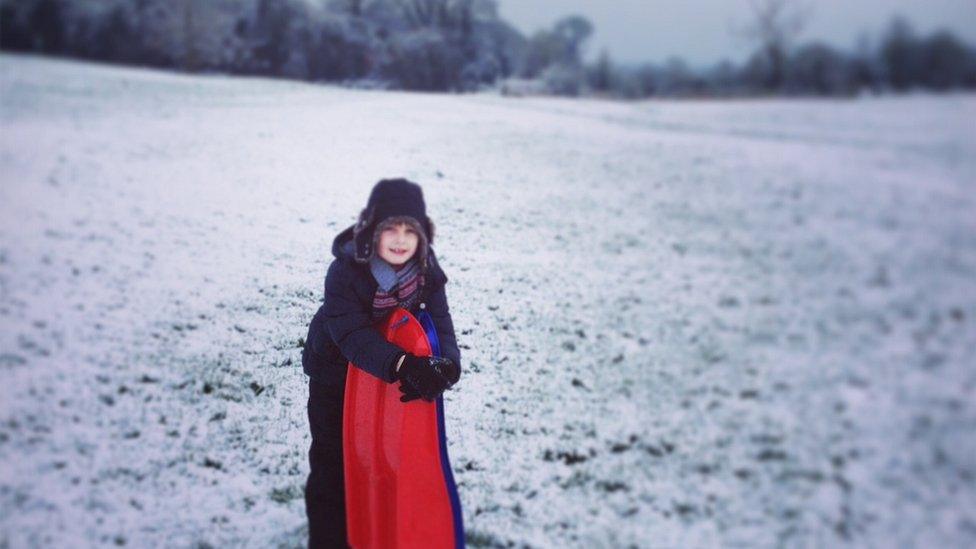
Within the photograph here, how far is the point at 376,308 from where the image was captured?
2.39 meters

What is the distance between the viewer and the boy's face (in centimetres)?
240

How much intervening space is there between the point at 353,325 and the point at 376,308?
139mm

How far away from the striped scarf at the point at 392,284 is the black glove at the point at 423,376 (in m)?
0.29

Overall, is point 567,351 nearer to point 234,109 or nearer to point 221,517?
point 221,517

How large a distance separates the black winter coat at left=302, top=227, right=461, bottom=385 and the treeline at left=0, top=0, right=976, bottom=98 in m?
2.92

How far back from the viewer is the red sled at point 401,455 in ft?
7.98

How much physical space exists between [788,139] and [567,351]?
325cm

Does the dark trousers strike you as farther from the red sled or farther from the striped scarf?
the striped scarf

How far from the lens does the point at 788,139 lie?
15.6ft

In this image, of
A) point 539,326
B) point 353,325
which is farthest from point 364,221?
point 539,326

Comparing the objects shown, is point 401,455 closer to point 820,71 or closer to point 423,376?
point 423,376

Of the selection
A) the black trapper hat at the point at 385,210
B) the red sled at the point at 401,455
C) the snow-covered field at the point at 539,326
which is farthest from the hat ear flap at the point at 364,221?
the snow-covered field at the point at 539,326

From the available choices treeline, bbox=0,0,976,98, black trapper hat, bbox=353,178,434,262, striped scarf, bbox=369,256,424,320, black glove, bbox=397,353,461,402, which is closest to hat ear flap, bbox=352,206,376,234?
black trapper hat, bbox=353,178,434,262

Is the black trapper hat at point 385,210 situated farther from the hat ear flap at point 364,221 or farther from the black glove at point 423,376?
the black glove at point 423,376
